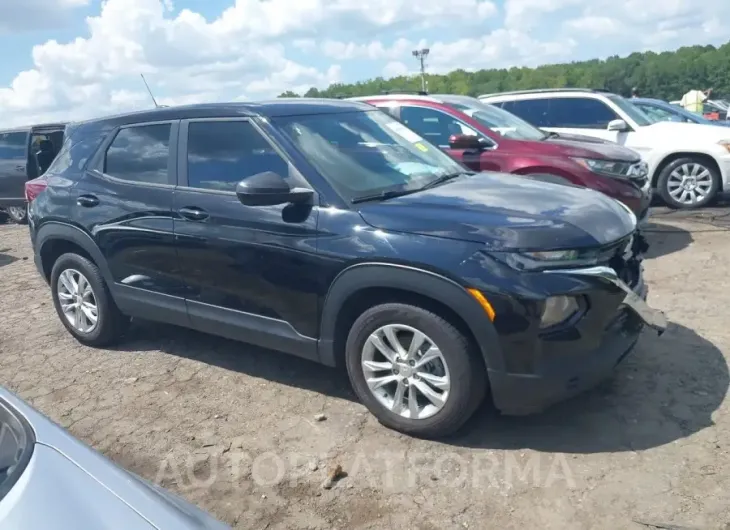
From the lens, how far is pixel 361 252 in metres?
3.86

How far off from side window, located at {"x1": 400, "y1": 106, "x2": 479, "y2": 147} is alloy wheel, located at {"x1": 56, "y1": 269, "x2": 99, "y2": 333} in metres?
3.90

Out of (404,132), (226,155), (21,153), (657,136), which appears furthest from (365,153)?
(21,153)

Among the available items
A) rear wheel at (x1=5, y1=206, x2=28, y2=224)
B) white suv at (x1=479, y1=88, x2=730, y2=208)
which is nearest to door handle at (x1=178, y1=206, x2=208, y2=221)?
white suv at (x1=479, y1=88, x2=730, y2=208)

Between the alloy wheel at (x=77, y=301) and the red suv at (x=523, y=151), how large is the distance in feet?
10.6

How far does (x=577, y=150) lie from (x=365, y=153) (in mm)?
3855

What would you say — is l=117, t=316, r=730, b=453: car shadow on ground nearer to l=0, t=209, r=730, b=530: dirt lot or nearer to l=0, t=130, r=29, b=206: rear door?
l=0, t=209, r=730, b=530: dirt lot

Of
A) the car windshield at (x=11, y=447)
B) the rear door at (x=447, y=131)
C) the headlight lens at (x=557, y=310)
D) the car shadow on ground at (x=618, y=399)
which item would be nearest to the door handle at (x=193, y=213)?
the car shadow on ground at (x=618, y=399)

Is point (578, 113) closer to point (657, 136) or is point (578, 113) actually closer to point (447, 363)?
point (657, 136)

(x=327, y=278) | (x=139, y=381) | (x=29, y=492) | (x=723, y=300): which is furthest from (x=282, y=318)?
(x=723, y=300)

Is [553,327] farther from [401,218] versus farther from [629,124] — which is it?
[629,124]

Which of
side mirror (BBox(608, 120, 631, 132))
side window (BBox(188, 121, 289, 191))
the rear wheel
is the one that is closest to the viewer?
side window (BBox(188, 121, 289, 191))

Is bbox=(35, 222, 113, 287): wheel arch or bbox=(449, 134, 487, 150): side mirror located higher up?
bbox=(449, 134, 487, 150): side mirror

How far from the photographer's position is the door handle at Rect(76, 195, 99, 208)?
5258mm

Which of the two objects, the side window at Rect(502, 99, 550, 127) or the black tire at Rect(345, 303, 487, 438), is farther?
the side window at Rect(502, 99, 550, 127)
